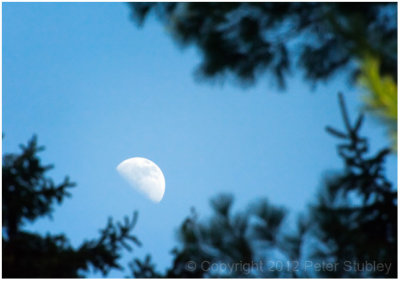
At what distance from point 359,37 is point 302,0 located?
Answer: 178cm

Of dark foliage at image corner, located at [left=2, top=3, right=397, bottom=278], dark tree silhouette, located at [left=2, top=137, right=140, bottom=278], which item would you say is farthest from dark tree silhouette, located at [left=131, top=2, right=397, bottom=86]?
dark tree silhouette, located at [left=2, top=137, right=140, bottom=278]

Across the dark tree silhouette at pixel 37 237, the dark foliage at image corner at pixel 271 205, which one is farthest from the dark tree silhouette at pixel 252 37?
the dark tree silhouette at pixel 37 237

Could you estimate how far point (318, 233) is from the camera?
3027 mm

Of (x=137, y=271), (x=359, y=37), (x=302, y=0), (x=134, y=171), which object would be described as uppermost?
(x=302, y=0)

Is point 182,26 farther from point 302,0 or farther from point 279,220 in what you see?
point 279,220


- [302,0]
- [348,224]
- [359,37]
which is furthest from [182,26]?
[359,37]

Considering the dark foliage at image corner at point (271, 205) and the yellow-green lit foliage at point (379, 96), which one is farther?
the dark foliage at image corner at point (271, 205)

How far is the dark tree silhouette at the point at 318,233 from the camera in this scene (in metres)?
2.85

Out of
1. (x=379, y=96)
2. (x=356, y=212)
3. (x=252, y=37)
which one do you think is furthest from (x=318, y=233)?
(x=379, y=96)

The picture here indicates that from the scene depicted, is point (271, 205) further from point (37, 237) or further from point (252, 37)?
point (37, 237)

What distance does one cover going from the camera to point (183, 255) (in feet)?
10.8

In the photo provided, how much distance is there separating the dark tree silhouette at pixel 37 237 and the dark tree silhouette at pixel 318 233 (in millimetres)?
718

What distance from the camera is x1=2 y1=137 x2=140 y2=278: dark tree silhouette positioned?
11.2ft

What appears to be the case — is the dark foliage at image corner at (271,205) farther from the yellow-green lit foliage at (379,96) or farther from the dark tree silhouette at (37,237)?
the yellow-green lit foliage at (379,96)
